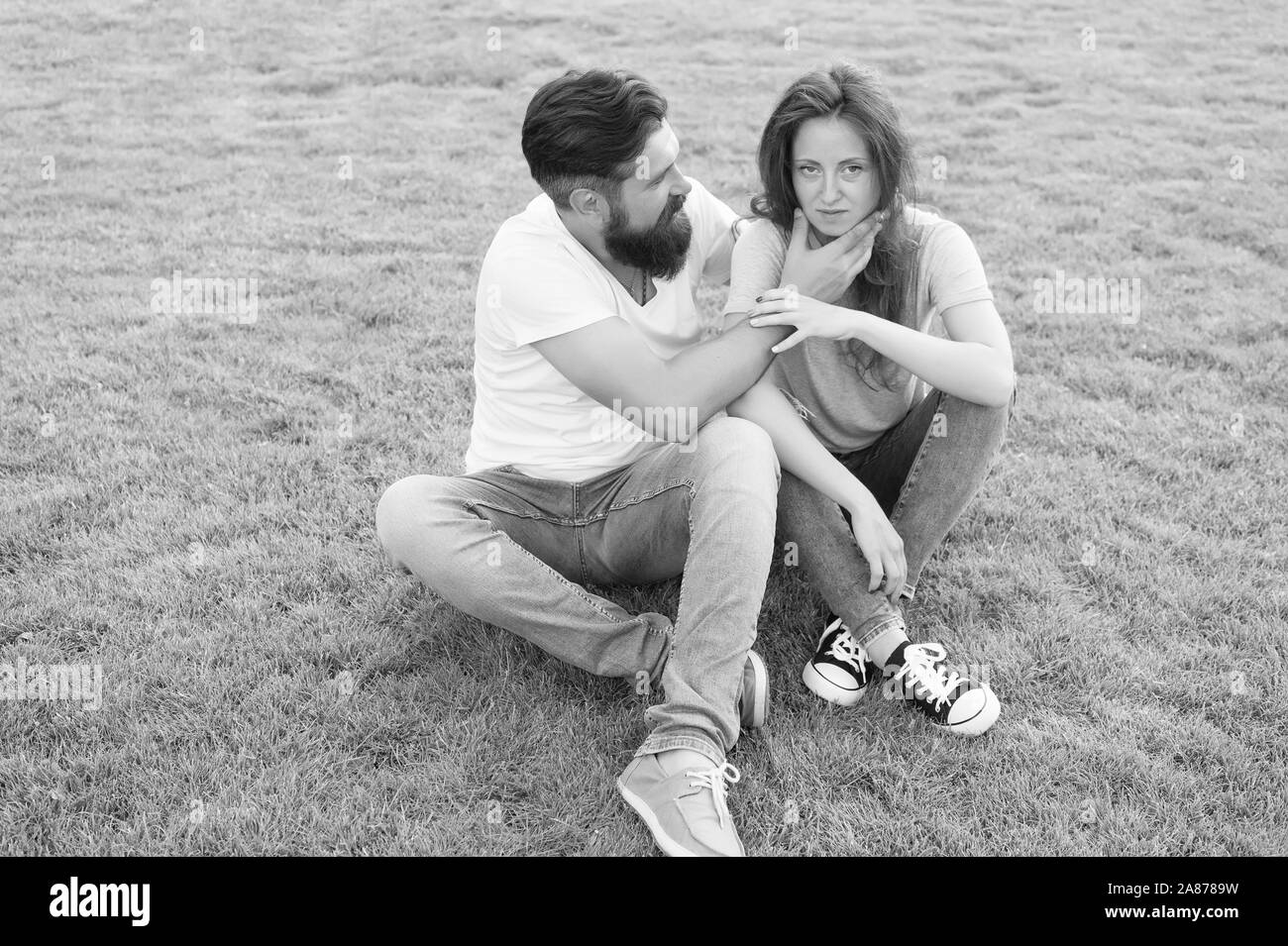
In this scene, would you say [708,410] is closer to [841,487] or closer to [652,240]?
[841,487]

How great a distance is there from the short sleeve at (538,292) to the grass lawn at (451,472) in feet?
3.37

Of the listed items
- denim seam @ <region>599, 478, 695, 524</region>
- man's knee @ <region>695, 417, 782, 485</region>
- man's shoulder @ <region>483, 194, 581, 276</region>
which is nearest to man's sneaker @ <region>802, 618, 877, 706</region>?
man's knee @ <region>695, 417, 782, 485</region>

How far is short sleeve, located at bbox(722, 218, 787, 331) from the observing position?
332 cm

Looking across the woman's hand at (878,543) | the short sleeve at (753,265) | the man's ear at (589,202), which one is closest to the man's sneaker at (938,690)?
the woman's hand at (878,543)

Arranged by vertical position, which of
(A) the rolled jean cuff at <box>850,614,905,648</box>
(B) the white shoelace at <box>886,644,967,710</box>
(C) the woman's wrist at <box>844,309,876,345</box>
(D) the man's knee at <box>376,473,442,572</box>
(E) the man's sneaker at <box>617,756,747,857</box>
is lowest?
(E) the man's sneaker at <box>617,756,747,857</box>

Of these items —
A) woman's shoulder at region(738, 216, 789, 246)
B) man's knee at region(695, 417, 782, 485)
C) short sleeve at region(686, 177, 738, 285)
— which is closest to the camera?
man's knee at region(695, 417, 782, 485)

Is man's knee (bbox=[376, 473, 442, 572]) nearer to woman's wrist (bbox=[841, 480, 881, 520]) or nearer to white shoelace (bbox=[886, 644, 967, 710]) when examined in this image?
woman's wrist (bbox=[841, 480, 881, 520])

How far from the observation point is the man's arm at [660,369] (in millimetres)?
3070

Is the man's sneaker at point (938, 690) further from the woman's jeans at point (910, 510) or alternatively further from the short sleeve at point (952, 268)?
the short sleeve at point (952, 268)

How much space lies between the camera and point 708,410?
10.3 feet

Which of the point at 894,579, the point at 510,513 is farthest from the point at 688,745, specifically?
the point at 510,513

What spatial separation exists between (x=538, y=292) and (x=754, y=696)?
1326 millimetres
